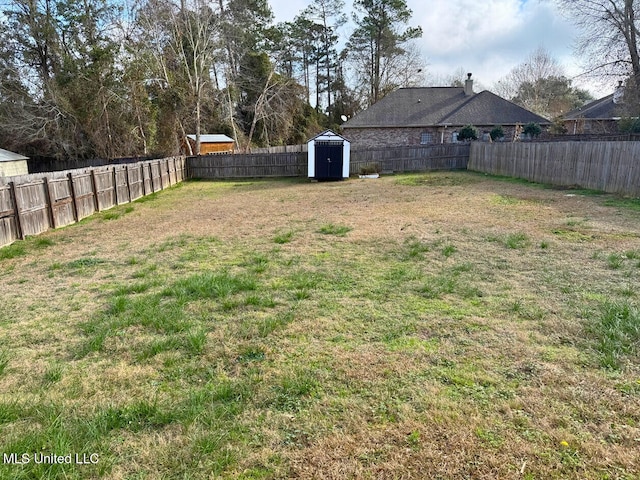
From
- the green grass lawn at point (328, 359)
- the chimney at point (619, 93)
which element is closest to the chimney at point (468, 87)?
the chimney at point (619, 93)

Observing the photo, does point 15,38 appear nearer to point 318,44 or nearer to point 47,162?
point 47,162

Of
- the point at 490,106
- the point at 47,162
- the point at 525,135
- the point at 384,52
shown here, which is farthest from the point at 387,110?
the point at 47,162

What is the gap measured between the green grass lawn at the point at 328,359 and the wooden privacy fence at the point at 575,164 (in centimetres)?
500

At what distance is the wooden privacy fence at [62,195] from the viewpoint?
6.84 m

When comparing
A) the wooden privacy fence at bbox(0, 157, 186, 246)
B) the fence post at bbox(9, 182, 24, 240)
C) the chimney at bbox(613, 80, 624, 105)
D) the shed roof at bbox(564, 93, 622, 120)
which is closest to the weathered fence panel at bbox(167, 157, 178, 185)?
the wooden privacy fence at bbox(0, 157, 186, 246)

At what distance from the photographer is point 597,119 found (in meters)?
22.7

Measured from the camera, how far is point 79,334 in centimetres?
333

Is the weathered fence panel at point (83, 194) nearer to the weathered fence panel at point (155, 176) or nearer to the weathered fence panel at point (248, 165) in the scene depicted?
the weathered fence panel at point (155, 176)

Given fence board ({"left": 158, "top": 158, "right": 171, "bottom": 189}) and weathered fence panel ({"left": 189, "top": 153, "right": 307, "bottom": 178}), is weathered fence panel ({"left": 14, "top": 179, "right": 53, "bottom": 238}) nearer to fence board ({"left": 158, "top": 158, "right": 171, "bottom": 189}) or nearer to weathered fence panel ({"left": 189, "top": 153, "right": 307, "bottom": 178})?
fence board ({"left": 158, "top": 158, "right": 171, "bottom": 189})

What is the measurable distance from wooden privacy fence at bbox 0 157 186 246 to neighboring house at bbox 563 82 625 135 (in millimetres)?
22074

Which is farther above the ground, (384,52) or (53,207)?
(384,52)

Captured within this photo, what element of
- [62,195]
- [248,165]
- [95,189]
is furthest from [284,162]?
[62,195]

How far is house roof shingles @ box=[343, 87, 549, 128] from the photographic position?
2352 centimetres

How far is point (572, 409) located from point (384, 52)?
35134 millimetres
